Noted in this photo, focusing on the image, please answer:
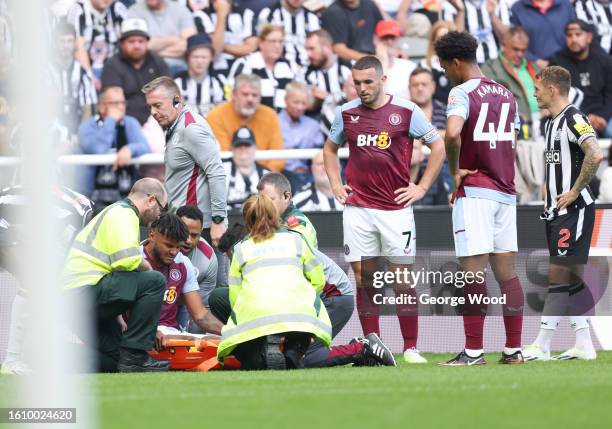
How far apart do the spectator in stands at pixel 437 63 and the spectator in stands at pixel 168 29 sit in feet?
8.75

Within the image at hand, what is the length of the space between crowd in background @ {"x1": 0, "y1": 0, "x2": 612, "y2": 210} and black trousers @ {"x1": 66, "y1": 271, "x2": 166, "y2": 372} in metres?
3.99

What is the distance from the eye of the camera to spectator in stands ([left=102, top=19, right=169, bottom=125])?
13.6m

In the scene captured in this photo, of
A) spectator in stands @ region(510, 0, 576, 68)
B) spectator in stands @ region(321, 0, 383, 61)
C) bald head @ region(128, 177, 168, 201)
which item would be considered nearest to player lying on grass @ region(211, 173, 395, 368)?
bald head @ region(128, 177, 168, 201)

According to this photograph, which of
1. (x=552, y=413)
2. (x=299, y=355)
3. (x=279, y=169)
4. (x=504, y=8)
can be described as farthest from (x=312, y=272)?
(x=504, y=8)

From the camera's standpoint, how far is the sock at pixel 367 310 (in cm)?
988

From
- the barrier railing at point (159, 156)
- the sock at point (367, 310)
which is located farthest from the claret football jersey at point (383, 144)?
the barrier railing at point (159, 156)

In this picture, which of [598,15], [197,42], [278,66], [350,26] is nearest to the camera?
[197,42]

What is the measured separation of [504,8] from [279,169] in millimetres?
3816

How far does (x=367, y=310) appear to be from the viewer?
9.98 meters

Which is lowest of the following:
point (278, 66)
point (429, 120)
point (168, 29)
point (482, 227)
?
point (482, 227)

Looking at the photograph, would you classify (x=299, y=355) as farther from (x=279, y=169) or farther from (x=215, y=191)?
(x=279, y=169)

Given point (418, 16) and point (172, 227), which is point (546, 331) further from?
point (418, 16)

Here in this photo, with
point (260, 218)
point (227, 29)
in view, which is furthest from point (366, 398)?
point (227, 29)

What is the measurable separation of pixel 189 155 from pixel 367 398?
13.8 ft
